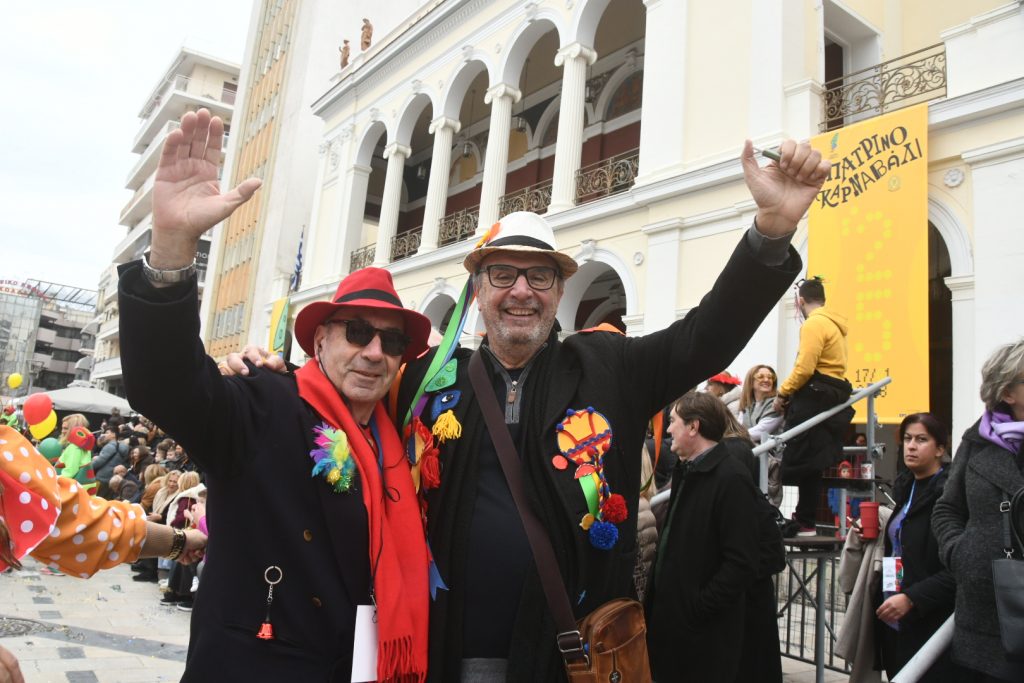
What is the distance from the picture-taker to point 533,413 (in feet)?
7.06

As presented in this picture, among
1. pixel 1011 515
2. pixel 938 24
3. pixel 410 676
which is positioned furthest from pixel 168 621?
pixel 938 24

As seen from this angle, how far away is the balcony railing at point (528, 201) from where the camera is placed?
15.4 metres

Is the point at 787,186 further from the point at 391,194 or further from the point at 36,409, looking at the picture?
the point at 391,194

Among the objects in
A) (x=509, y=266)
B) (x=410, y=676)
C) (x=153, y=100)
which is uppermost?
(x=153, y=100)

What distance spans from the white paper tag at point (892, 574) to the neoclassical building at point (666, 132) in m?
5.22

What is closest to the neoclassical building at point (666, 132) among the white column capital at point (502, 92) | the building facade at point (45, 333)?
the white column capital at point (502, 92)

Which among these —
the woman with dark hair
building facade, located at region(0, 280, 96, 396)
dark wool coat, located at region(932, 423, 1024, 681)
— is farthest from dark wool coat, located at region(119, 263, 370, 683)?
building facade, located at region(0, 280, 96, 396)

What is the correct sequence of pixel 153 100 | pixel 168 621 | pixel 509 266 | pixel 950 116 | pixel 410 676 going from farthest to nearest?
pixel 153 100, pixel 950 116, pixel 168 621, pixel 509 266, pixel 410 676

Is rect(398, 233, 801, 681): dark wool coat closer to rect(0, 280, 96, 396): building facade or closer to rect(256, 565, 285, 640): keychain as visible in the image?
rect(256, 565, 285, 640): keychain

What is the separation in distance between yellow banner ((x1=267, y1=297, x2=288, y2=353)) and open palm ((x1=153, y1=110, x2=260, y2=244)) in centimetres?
2147

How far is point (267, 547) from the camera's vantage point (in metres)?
1.86

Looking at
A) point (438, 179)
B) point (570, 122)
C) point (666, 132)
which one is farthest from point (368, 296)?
point (438, 179)

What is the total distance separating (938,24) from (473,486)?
14.1m

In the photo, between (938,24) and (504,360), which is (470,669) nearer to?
(504,360)
